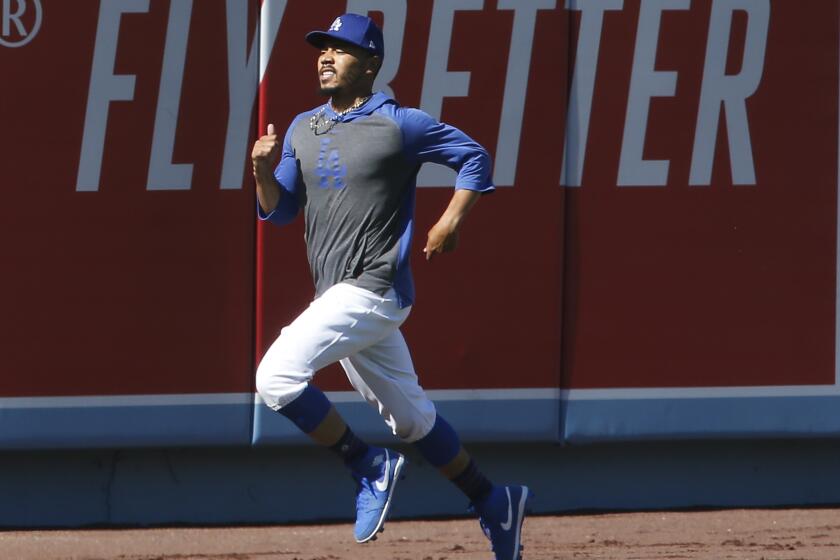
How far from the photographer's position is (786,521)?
23.9 ft

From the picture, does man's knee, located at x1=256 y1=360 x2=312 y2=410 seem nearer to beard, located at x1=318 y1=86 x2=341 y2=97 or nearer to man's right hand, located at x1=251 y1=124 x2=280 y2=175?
man's right hand, located at x1=251 y1=124 x2=280 y2=175

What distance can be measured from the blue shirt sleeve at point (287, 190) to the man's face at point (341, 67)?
27cm

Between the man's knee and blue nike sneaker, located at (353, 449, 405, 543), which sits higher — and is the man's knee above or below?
above

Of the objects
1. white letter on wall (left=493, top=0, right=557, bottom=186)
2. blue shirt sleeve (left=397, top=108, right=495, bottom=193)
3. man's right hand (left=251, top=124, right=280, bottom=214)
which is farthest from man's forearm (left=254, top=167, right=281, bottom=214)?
white letter on wall (left=493, top=0, right=557, bottom=186)

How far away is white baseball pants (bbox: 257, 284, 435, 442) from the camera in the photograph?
17.6 ft

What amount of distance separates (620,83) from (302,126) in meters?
→ 2.05

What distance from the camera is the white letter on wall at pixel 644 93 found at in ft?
23.4

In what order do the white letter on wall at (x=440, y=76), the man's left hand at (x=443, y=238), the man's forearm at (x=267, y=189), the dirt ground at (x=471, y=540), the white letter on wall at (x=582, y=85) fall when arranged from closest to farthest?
the man's left hand at (x=443, y=238) → the man's forearm at (x=267, y=189) → the dirt ground at (x=471, y=540) → the white letter on wall at (x=440, y=76) → the white letter on wall at (x=582, y=85)

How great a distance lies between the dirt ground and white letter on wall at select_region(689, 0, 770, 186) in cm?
155

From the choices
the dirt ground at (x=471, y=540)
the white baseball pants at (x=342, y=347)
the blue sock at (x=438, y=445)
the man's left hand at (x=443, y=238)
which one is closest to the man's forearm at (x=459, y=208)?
the man's left hand at (x=443, y=238)

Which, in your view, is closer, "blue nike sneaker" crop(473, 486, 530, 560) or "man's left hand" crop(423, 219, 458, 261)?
"man's left hand" crop(423, 219, 458, 261)

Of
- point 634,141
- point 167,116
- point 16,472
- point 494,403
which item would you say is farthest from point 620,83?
point 16,472

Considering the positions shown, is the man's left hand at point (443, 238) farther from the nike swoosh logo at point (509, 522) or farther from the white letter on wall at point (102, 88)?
the white letter on wall at point (102, 88)

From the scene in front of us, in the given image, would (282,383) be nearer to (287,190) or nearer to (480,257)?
(287,190)
